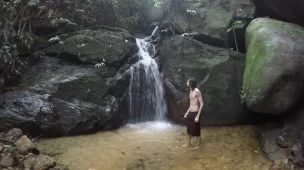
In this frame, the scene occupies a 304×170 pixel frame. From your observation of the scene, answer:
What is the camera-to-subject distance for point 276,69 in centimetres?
725

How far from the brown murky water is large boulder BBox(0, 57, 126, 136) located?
0.40 m

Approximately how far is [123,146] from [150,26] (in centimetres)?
654

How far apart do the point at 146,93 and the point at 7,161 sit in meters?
4.94

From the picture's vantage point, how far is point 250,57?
27.5ft

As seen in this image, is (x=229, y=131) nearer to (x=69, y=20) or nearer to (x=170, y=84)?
(x=170, y=84)

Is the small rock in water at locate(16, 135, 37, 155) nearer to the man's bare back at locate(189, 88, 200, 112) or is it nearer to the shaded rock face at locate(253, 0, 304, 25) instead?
the man's bare back at locate(189, 88, 200, 112)

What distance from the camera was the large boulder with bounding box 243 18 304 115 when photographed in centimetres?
715

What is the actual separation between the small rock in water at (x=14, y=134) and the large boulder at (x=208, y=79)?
4543mm

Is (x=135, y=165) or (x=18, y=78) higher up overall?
(x=18, y=78)

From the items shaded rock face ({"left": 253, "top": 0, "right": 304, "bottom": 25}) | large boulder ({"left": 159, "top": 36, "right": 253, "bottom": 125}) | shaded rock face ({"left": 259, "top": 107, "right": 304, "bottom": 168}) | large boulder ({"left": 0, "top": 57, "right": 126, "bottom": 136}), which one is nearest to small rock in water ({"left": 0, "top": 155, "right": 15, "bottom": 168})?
large boulder ({"left": 0, "top": 57, "right": 126, "bottom": 136})

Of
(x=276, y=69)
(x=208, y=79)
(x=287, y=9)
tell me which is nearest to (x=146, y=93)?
(x=208, y=79)

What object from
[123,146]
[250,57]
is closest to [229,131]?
[250,57]

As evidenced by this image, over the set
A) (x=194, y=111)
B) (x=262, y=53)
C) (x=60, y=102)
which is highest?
(x=262, y=53)

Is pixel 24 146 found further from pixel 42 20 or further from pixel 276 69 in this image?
pixel 276 69
